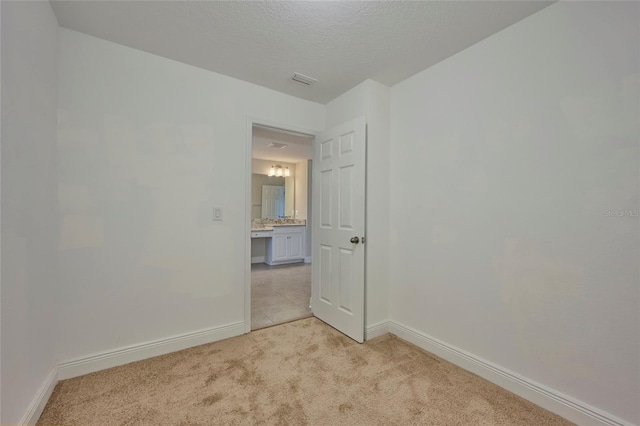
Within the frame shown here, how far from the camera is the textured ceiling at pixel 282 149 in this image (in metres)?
4.36

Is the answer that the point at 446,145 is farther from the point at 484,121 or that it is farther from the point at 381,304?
the point at 381,304

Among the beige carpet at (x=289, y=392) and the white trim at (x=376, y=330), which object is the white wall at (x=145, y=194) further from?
the white trim at (x=376, y=330)

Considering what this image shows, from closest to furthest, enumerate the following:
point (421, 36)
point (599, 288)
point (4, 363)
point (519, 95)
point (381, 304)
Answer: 1. point (4, 363)
2. point (599, 288)
3. point (519, 95)
4. point (421, 36)
5. point (381, 304)

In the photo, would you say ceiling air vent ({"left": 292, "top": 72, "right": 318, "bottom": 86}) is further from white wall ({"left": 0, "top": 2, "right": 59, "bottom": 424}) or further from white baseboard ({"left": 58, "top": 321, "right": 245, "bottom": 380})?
white baseboard ({"left": 58, "top": 321, "right": 245, "bottom": 380})

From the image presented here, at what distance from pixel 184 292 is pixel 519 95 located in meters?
2.94

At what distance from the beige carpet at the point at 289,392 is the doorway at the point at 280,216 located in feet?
5.35

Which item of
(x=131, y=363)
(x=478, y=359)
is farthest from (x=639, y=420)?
(x=131, y=363)

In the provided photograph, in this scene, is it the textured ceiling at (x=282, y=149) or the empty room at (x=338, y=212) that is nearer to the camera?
the empty room at (x=338, y=212)

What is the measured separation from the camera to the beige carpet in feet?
4.98

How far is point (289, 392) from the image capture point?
5.69 ft

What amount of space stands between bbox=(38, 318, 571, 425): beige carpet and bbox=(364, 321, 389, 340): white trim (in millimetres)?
182

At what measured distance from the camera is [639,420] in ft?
4.34

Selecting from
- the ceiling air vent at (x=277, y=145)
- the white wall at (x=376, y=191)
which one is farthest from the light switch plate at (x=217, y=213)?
the ceiling air vent at (x=277, y=145)

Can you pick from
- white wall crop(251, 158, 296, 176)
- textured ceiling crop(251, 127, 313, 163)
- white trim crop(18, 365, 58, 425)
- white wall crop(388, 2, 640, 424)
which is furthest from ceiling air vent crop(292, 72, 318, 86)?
white wall crop(251, 158, 296, 176)
